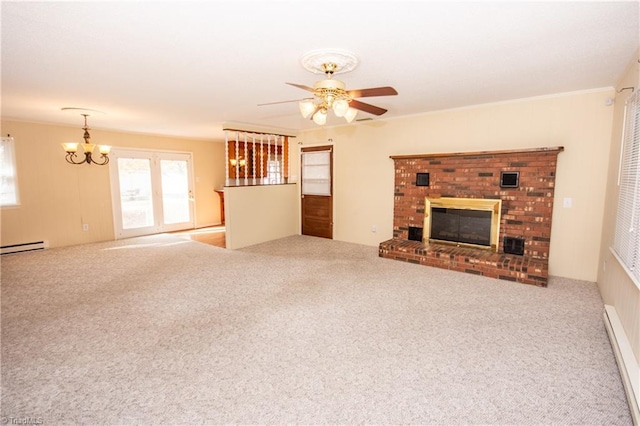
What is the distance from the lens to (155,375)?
219 cm

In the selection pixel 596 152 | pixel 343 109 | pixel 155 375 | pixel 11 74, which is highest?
pixel 11 74

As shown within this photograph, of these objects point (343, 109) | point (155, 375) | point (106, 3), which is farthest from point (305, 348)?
point (106, 3)

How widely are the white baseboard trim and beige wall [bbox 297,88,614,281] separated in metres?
1.46

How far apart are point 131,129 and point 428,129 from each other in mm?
5898

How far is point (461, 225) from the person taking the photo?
482 centimetres

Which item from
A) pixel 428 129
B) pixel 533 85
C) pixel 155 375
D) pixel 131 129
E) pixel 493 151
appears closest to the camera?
pixel 155 375

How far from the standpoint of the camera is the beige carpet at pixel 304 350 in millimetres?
1876

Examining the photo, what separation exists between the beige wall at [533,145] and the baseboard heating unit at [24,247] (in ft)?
19.6

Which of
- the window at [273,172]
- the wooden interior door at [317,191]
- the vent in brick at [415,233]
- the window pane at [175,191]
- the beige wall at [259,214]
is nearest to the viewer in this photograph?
the vent in brick at [415,233]

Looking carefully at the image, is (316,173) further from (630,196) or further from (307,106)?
(630,196)

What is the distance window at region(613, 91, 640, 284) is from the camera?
2.44 m

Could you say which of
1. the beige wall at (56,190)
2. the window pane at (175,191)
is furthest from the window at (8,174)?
the window pane at (175,191)

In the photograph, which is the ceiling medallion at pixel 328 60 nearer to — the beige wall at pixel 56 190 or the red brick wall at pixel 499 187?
the red brick wall at pixel 499 187

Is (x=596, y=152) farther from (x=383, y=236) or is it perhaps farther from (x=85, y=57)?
(x=85, y=57)
